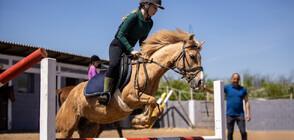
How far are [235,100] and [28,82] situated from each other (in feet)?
36.6

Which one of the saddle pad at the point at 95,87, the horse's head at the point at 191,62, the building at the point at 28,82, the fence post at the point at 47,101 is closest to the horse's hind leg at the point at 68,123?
the saddle pad at the point at 95,87

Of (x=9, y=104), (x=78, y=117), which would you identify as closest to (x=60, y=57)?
(x=9, y=104)

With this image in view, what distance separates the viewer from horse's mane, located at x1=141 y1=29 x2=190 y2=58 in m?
4.29

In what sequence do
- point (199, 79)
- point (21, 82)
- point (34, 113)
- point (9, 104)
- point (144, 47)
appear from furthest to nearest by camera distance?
1. point (21, 82)
2. point (34, 113)
3. point (9, 104)
4. point (144, 47)
5. point (199, 79)

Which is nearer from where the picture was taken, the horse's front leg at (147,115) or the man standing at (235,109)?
the horse's front leg at (147,115)

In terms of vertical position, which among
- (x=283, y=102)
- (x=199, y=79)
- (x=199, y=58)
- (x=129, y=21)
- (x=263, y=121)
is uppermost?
(x=129, y=21)

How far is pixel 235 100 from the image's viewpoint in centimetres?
648

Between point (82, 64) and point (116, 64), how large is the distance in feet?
42.1

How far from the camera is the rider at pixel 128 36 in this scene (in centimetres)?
400

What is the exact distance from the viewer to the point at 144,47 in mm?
4387

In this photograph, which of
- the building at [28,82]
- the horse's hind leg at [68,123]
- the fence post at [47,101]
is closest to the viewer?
the fence post at [47,101]

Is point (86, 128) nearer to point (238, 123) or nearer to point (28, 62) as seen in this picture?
point (28, 62)

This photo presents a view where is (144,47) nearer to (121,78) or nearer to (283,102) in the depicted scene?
(121,78)

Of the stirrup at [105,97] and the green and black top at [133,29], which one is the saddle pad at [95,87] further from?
the green and black top at [133,29]
